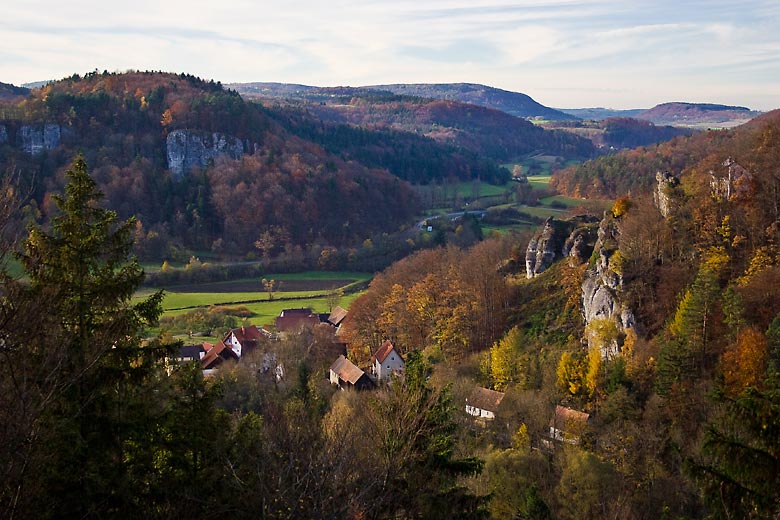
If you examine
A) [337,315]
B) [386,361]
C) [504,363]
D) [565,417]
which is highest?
[504,363]

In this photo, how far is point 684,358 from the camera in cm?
2095

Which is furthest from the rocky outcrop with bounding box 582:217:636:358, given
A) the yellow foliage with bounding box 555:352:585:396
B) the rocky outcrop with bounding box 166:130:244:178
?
the rocky outcrop with bounding box 166:130:244:178

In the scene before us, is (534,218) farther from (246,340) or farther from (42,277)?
(42,277)

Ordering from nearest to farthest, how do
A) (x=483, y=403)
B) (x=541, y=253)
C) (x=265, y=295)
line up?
(x=483, y=403)
(x=541, y=253)
(x=265, y=295)

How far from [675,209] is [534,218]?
48.3 meters

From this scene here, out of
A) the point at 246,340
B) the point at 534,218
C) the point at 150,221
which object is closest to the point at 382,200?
the point at 534,218

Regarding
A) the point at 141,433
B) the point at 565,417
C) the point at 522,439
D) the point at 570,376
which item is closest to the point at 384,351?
the point at 570,376

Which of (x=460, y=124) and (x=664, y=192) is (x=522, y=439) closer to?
(x=664, y=192)

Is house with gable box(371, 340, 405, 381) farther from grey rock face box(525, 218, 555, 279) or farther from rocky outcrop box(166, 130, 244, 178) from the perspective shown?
rocky outcrop box(166, 130, 244, 178)

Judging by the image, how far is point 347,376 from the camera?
1241 inches

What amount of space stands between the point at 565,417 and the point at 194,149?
7220 cm

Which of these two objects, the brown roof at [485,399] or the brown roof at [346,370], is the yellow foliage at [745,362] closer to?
the brown roof at [485,399]

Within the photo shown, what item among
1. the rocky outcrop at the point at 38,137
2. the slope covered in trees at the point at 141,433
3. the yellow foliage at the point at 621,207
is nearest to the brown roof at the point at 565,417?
the yellow foliage at the point at 621,207

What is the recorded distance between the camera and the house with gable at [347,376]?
99.6 ft
